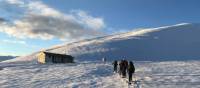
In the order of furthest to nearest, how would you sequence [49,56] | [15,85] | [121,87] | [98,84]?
1. [49,56]
2. [15,85]
3. [98,84]
4. [121,87]

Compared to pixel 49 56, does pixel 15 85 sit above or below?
below

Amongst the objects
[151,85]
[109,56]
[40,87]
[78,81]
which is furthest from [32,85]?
[109,56]

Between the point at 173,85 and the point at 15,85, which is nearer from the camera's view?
the point at 173,85

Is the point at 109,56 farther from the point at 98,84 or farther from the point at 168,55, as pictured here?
the point at 98,84

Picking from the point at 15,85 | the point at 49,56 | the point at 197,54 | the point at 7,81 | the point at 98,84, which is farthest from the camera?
the point at 197,54

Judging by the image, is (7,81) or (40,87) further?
(7,81)

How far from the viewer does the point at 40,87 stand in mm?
35719

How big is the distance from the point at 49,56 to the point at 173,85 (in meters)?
61.9

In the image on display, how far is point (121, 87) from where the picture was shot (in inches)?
1300

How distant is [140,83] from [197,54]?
160986mm

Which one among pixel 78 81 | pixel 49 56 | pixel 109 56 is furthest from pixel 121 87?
pixel 109 56

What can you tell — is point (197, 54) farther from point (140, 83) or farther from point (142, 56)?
point (140, 83)

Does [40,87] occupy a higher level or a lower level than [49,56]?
lower

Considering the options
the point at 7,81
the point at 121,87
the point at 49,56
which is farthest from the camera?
the point at 49,56
